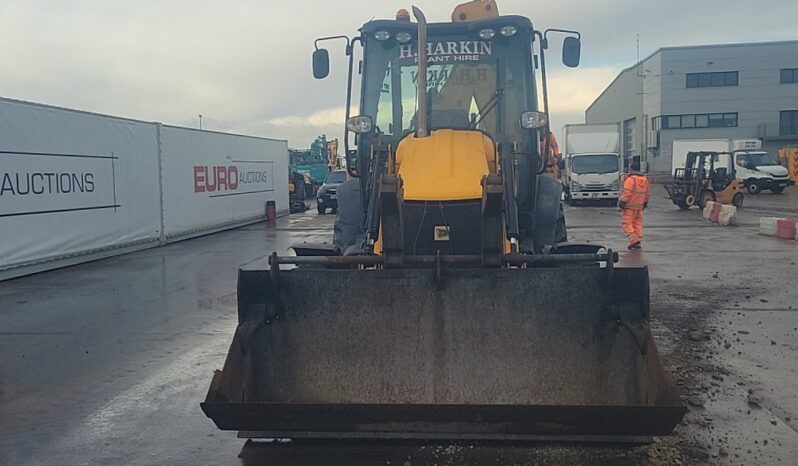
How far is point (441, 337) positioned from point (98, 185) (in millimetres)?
12275

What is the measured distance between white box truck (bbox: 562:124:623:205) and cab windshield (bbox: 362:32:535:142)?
22.6m

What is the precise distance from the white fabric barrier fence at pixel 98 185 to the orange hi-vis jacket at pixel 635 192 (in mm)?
10559

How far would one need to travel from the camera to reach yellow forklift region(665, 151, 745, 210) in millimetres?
25875

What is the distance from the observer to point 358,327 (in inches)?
179

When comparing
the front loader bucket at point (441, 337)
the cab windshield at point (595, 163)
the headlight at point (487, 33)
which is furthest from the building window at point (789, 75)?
the front loader bucket at point (441, 337)

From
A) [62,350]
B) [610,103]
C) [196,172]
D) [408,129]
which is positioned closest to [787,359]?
[408,129]

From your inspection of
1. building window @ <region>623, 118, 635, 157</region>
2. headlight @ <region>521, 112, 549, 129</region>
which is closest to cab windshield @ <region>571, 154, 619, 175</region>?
headlight @ <region>521, 112, 549, 129</region>

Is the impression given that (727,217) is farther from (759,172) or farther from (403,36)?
(759,172)

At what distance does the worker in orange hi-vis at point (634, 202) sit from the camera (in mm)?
14328

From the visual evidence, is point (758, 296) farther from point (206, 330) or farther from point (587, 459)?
point (206, 330)

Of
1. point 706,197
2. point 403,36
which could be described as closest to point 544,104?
point 403,36

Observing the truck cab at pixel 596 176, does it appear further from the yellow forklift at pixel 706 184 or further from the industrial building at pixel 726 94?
the industrial building at pixel 726 94

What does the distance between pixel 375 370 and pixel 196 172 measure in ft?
53.2

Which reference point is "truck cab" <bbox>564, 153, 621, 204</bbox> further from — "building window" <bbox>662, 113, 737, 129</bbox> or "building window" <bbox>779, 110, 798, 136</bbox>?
"building window" <bbox>779, 110, 798, 136</bbox>
